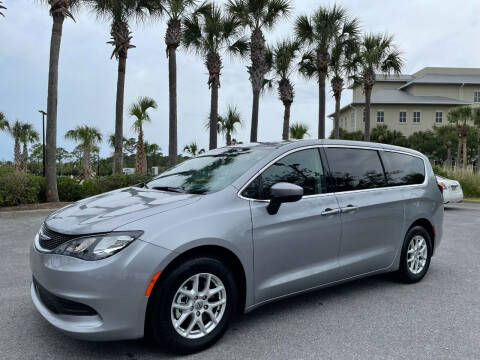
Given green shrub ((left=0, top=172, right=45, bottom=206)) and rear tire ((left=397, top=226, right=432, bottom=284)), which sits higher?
green shrub ((left=0, top=172, right=45, bottom=206))

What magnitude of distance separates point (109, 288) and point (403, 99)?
59137 mm

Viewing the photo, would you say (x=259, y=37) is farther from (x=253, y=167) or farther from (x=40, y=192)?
(x=253, y=167)

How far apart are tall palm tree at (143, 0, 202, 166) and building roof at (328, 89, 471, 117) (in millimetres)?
41146

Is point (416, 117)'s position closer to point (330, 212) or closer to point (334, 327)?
point (330, 212)

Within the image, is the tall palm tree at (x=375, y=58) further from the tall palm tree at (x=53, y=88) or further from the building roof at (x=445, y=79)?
the building roof at (x=445, y=79)

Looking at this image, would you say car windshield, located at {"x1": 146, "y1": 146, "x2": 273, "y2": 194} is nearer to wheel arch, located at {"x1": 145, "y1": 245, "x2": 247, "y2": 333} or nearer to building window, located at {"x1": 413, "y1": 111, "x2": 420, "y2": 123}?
wheel arch, located at {"x1": 145, "y1": 245, "x2": 247, "y2": 333}

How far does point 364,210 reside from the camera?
413cm

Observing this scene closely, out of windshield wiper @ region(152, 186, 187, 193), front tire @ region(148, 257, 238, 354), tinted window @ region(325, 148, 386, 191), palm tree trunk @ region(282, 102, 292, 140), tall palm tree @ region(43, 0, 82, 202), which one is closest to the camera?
front tire @ region(148, 257, 238, 354)

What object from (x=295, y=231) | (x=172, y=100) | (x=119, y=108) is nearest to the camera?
(x=295, y=231)

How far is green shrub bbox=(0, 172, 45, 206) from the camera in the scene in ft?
40.2

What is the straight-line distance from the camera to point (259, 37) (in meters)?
20.6

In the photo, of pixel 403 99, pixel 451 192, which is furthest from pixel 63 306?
pixel 403 99

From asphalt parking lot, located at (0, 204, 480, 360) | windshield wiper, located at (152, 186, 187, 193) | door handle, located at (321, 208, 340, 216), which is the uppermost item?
windshield wiper, located at (152, 186, 187, 193)

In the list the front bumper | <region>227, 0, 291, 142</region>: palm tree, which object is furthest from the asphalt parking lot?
<region>227, 0, 291, 142</region>: palm tree
